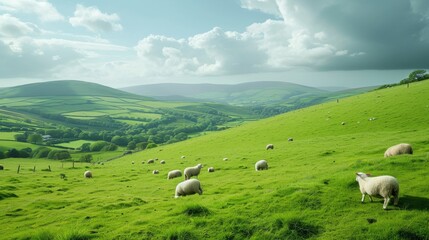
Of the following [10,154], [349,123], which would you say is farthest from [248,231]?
[10,154]

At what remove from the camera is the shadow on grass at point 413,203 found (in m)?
11.0

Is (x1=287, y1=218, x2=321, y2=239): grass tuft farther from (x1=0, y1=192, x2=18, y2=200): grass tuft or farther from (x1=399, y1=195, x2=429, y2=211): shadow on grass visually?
(x1=0, y1=192, x2=18, y2=200): grass tuft

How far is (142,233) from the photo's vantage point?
468 inches

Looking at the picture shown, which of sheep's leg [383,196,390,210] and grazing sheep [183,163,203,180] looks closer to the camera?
sheep's leg [383,196,390,210]

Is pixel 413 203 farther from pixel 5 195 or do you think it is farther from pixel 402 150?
pixel 5 195

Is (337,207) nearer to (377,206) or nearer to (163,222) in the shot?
(377,206)

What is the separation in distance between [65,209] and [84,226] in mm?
7010

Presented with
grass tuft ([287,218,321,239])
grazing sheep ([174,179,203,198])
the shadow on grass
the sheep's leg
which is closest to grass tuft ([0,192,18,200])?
grazing sheep ([174,179,203,198])

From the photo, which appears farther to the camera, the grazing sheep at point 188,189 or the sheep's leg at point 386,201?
the grazing sheep at point 188,189

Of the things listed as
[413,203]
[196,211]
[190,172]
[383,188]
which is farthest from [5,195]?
[413,203]

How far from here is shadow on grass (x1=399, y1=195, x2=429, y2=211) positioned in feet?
36.0

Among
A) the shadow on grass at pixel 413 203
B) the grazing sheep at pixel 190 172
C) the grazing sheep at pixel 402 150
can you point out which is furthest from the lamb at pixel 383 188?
the grazing sheep at pixel 190 172

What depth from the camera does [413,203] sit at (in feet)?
37.1

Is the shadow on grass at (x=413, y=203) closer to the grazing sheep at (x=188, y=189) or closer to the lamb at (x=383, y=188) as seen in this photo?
the lamb at (x=383, y=188)
